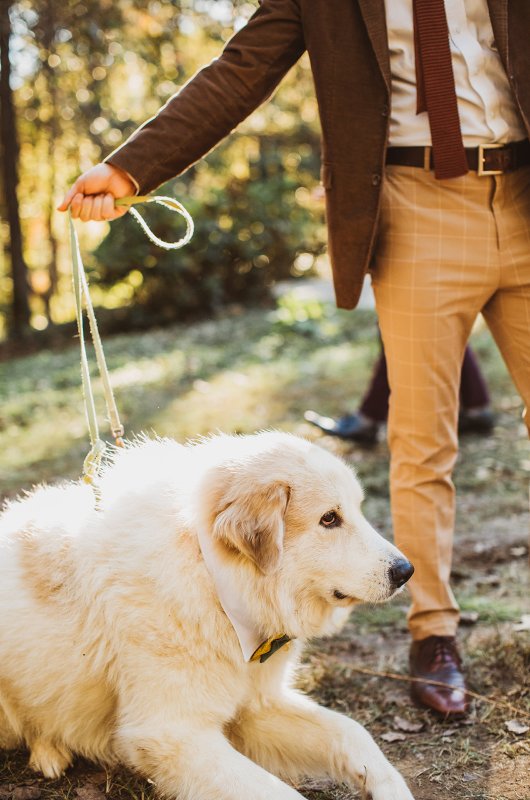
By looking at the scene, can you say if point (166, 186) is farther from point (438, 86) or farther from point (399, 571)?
point (399, 571)

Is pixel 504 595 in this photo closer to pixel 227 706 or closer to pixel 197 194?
pixel 227 706

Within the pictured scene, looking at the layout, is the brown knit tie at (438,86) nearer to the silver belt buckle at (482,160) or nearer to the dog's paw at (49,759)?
the silver belt buckle at (482,160)

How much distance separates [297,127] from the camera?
56.1 ft

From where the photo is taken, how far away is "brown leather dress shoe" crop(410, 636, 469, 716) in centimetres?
292

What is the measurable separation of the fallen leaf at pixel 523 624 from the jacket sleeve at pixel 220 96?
7.64 ft

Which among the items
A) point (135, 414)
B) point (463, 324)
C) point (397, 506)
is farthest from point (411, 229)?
point (135, 414)

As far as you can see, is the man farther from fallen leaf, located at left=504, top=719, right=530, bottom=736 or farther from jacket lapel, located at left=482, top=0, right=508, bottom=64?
fallen leaf, located at left=504, top=719, right=530, bottom=736

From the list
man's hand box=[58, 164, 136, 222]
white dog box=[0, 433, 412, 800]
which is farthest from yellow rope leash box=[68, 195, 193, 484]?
white dog box=[0, 433, 412, 800]

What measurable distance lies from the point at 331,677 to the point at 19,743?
123 cm

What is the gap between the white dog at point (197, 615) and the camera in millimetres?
2268

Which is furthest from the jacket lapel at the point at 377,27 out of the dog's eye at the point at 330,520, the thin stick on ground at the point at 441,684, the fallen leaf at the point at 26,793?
the fallen leaf at the point at 26,793

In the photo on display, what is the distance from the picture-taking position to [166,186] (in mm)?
13023

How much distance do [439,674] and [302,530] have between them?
1.06m

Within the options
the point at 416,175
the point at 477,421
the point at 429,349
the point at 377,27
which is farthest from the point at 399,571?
the point at 477,421
